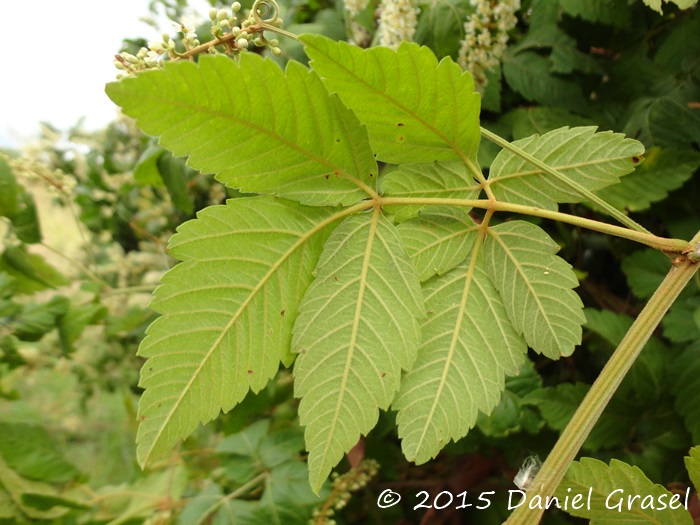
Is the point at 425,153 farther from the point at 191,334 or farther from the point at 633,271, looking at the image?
the point at 633,271

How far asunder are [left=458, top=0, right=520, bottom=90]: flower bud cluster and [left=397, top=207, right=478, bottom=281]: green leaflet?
25cm

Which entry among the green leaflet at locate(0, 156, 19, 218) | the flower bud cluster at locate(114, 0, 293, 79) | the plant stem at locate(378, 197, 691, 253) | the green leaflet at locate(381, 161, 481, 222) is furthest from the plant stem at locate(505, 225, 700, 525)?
the green leaflet at locate(0, 156, 19, 218)

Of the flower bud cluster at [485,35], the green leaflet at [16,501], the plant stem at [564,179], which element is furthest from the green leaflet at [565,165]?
the green leaflet at [16,501]

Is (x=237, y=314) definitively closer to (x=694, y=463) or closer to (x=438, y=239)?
(x=438, y=239)

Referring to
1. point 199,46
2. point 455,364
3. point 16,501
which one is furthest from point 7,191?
point 455,364

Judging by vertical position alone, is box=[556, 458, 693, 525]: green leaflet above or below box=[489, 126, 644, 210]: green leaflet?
below

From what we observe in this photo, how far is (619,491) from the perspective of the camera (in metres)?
0.34

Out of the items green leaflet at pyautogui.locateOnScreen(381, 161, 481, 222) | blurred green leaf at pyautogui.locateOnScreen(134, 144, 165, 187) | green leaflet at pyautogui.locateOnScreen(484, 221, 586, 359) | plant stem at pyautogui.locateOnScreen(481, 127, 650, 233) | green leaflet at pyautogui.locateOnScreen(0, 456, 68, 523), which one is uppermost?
plant stem at pyautogui.locateOnScreen(481, 127, 650, 233)

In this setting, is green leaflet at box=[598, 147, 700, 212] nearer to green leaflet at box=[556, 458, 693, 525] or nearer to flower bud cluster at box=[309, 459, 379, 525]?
green leaflet at box=[556, 458, 693, 525]

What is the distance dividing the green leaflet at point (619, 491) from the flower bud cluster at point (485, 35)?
1.20 ft

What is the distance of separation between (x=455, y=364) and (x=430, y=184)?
0.11m

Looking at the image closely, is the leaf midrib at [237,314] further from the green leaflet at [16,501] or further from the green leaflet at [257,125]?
the green leaflet at [16,501]

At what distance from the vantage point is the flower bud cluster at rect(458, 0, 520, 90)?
524 millimetres

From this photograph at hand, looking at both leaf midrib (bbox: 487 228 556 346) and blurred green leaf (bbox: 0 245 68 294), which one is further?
blurred green leaf (bbox: 0 245 68 294)
